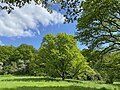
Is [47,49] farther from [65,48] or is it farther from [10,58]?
[10,58]

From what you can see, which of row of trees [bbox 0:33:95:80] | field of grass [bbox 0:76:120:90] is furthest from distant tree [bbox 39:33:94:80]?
field of grass [bbox 0:76:120:90]

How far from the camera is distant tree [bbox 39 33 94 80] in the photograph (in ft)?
156

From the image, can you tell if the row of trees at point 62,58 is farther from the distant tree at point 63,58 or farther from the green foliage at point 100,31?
the green foliage at point 100,31

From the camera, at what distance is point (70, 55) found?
156ft

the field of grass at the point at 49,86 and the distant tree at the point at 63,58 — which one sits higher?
the distant tree at the point at 63,58

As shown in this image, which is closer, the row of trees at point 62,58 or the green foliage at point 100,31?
the green foliage at point 100,31

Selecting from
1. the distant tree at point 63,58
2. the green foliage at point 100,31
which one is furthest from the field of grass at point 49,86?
the distant tree at point 63,58

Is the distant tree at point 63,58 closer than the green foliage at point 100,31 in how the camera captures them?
No

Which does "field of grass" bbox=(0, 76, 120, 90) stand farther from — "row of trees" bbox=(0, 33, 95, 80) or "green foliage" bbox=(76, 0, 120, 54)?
"row of trees" bbox=(0, 33, 95, 80)

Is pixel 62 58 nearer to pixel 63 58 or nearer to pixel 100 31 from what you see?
pixel 63 58

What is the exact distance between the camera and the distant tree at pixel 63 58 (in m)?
47.5

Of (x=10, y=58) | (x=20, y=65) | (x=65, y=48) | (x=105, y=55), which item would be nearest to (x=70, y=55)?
(x=65, y=48)

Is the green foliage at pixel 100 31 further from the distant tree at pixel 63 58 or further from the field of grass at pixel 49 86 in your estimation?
the distant tree at pixel 63 58

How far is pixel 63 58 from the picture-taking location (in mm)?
47812
